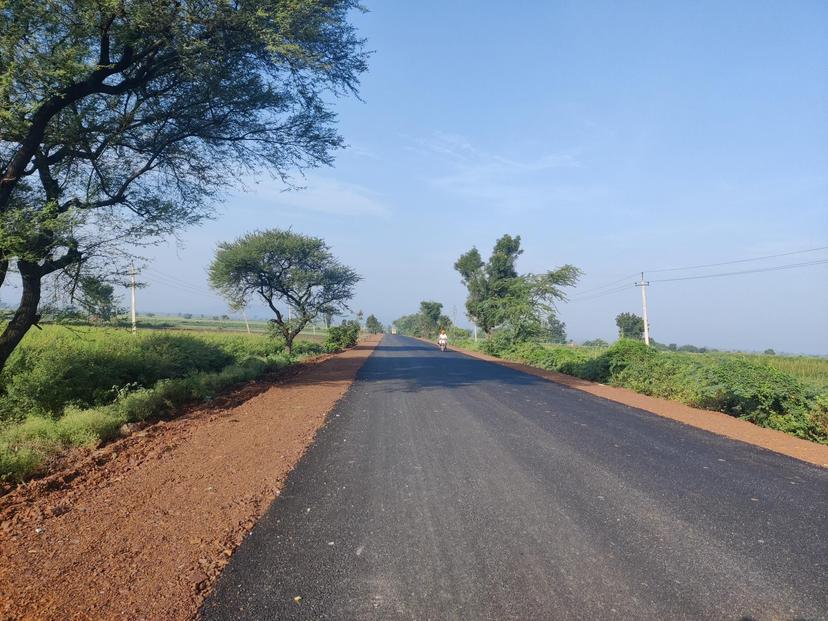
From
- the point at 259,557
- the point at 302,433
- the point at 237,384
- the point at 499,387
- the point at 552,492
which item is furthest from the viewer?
the point at 237,384

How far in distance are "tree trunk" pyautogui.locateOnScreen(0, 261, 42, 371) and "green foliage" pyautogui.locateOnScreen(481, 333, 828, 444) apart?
15045 mm

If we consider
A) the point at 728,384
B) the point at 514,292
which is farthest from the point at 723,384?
the point at 514,292

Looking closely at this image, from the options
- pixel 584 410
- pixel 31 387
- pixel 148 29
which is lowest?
pixel 584 410

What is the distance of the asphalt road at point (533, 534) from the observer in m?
3.07

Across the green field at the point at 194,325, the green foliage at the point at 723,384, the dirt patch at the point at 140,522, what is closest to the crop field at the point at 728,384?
the green foliage at the point at 723,384

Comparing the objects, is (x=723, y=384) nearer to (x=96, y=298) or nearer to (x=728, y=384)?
(x=728, y=384)

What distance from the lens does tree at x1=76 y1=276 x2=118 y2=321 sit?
10773 millimetres

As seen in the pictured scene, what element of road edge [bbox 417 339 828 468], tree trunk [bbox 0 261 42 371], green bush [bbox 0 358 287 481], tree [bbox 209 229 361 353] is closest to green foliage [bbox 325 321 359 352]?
tree [bbox 209 229 361 353]

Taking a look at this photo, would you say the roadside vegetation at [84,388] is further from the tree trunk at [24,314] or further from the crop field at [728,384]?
the crop field at [728,384]

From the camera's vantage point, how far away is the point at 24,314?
9.94 meters

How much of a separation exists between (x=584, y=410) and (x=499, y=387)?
3941 mm

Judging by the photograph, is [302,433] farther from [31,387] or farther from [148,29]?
[148,29]

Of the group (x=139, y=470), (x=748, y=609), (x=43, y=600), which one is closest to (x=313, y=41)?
(x=139, y=470)

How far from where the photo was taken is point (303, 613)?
293 cm
